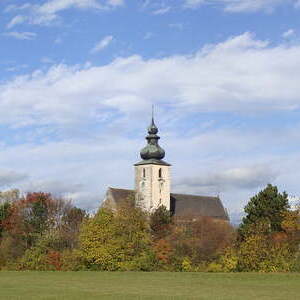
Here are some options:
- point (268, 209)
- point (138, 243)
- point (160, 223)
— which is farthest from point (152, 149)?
point (138, 243)

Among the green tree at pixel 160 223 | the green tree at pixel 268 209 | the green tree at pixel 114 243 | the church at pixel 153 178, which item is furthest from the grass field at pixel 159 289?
Answer: the church at pixel 153 178

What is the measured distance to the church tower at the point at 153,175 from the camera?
11662 centimetres

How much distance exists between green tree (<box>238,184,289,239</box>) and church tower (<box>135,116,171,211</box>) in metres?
46.5

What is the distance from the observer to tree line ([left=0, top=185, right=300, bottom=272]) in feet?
179

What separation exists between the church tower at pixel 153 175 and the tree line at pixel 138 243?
3940 centimetres

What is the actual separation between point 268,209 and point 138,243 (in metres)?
18.7

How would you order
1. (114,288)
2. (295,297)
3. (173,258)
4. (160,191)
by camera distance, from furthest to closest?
(160,191), (173,258), (114,288), (295,297)

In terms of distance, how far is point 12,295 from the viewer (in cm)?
2836

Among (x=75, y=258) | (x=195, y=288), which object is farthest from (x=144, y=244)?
(x=195, y=288)

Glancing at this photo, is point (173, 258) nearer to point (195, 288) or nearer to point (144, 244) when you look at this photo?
point (144, 244)

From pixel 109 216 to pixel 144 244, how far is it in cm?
382

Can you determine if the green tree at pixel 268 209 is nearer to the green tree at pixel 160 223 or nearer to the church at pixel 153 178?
the green tree at pixel 160 223

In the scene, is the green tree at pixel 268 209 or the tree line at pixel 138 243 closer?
the tree line at pixel 138 243

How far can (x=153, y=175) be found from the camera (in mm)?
116625
